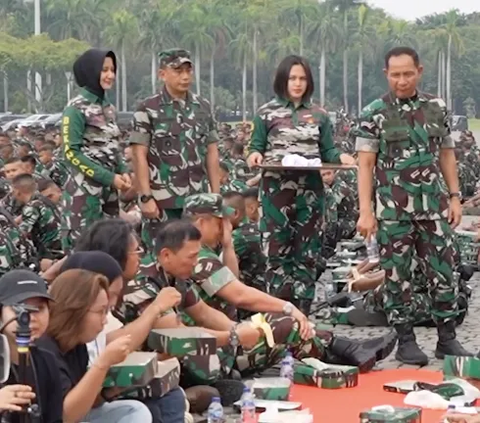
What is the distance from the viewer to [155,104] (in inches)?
354

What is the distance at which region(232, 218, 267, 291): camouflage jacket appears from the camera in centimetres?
976

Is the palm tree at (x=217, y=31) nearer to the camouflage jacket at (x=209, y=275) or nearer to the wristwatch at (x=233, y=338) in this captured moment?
the camouflage jacket at (x=209, y=275)

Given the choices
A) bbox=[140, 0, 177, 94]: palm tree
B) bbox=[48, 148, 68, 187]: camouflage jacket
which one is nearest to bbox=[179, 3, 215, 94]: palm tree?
bbox=[140, 0, 177, 94]: palm tree

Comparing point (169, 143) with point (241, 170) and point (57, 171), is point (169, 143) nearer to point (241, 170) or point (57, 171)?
point (57, 171)

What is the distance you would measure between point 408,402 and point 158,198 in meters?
2.47

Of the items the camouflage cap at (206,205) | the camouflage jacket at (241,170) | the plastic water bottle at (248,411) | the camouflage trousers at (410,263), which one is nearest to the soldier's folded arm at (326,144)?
the camouflage trousers at (410,263)

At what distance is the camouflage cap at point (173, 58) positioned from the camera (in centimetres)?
884

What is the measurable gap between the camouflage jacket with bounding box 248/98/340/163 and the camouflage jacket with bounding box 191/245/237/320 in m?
1.74

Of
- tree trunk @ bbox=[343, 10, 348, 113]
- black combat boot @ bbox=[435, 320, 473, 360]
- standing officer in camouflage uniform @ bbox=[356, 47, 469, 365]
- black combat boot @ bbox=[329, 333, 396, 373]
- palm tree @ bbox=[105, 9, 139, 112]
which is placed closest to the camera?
black combat boot @ bbox=[329, 333, 396, 373]

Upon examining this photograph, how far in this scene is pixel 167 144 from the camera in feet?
29.4

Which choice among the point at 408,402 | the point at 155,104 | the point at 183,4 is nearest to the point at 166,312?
the point at 408,402

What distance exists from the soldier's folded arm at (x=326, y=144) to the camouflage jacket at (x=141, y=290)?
8.45ft

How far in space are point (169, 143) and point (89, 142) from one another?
1.79 ft

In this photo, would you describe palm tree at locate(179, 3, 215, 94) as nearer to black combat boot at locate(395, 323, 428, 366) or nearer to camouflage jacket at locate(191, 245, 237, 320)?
black combat boot at locate(395, 323, 428, 366)
